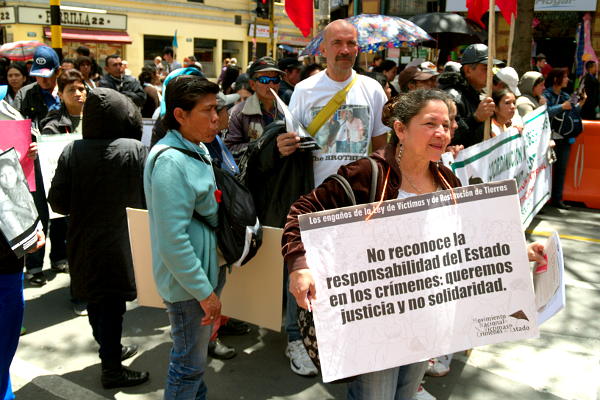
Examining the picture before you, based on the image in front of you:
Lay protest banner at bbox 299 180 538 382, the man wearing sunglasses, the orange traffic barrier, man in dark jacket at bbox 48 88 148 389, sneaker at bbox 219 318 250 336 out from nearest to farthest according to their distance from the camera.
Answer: protest banner at bbox 299 180 538 382, man in dark jacket at bbox 48 88 148 389, sneaker at bbox 219 318 250 336, the man wearing sunglasses, the orange traffic barrier

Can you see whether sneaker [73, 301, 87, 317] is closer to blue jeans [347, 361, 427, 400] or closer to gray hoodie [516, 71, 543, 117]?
blue jeans [347, 361, 427, 400]

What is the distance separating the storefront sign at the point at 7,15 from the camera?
969 inches

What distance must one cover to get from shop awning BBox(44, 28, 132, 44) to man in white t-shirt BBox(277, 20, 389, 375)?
24850mm

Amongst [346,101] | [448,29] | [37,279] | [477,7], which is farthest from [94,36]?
[346,101]

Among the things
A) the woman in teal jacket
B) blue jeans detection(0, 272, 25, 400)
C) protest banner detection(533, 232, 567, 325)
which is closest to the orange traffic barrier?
protest banner detection(533, 232, 567, 325)

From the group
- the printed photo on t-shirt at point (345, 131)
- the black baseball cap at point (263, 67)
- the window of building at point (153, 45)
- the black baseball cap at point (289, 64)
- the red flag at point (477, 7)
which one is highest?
the window of building at point (153, 45)

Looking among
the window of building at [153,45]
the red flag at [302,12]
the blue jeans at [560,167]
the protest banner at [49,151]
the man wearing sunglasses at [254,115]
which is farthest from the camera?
the window of building at [153,45]

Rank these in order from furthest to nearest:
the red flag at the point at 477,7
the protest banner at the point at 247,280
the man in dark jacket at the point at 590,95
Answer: the man in dark jacket at the point at 590,95 → the red flag at the point at 477,7 → the protest banner at the point at 247,280

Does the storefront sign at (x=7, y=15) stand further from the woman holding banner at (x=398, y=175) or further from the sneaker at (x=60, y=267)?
the woman holding banner at (x=398, y=175)

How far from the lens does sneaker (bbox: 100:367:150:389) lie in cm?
363

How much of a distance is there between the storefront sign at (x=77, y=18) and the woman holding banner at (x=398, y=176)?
23890 mm

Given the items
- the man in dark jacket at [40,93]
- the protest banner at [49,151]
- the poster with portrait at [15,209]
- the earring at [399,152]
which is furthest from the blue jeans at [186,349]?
the man in dark jacket at [40,93]

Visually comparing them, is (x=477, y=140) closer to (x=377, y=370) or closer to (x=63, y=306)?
(x=377, y=370)

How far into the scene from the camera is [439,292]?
7.52 ft
